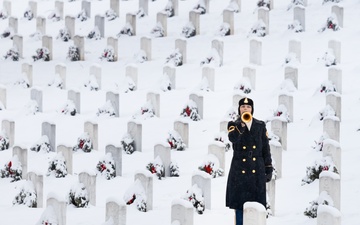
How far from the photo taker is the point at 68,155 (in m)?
15.0

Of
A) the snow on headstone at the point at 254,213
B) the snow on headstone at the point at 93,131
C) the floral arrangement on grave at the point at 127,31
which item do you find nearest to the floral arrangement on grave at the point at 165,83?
the snow on headstone at the point at 93,131

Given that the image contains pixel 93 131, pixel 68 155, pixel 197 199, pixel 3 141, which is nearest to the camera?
pixel 197 199

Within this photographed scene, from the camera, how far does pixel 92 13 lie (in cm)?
2392

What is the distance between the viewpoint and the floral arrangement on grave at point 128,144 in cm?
1575

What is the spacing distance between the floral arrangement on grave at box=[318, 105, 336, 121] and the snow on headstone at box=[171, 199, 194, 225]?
160 inches

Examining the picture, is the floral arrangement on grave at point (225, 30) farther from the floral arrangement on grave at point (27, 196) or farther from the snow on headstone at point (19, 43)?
the floral arrangement on grave at point (27, 196)

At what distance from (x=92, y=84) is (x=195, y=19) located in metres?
2.87

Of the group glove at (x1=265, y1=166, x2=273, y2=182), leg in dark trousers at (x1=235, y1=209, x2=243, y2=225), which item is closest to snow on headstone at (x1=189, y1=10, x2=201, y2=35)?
glove at (x1=265, y1=166, x2=273, y2=182)

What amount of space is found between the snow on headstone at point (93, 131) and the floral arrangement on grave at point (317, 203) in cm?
423

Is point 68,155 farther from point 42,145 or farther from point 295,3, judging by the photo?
point 295,3

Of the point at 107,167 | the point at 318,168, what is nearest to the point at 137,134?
the point at 107,167

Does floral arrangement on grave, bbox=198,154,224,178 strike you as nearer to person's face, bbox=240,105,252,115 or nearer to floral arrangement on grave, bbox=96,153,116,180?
floral arrangement on grave, bbox=96,153,116,180

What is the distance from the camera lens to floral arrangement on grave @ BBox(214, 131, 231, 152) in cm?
1523

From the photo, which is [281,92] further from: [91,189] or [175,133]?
[91,189]
